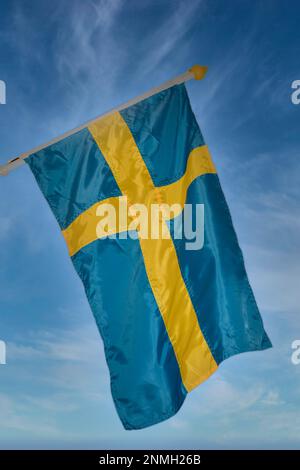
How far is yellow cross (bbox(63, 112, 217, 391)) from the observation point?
5723 mm

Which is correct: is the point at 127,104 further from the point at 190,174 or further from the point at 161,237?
the point at 161,237

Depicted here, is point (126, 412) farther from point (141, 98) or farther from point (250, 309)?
point (141, 98)

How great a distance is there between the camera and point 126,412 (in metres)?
5.40

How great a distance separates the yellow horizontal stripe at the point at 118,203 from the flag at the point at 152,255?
1 cm

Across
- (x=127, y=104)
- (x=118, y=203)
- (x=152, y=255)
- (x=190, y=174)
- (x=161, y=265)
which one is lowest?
(x=161, y=265)

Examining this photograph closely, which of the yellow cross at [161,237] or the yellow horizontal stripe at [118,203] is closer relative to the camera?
the yellow cross at [161,237]

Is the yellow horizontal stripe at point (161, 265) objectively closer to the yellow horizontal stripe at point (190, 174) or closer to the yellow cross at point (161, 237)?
the yellow cross at point (161, 237)

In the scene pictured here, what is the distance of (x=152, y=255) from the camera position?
5.94m

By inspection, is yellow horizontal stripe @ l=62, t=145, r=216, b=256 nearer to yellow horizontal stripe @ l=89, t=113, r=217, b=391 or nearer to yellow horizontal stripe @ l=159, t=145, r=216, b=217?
yellow horizontal stripe @ l=159, t=145, r=216, b=217

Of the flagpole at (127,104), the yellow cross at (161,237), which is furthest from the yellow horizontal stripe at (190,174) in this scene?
the flagpole at (127,104)

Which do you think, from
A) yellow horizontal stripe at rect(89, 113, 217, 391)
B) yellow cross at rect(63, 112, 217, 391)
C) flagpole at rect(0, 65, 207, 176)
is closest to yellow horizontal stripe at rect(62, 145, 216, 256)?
yellow cross at rect(63, 112, 217, 391)

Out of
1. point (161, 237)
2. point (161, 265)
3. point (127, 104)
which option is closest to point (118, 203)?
point (161, 237)

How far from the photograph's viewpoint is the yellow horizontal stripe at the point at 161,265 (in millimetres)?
5707

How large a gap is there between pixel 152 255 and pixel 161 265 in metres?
0.15
